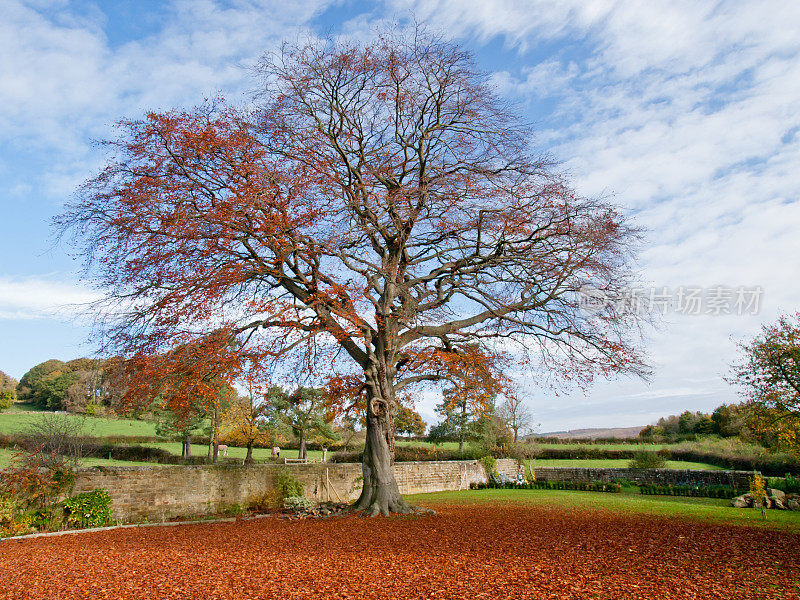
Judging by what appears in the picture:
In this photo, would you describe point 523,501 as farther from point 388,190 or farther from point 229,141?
point 229,141

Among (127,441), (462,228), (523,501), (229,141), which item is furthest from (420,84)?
(127,441)

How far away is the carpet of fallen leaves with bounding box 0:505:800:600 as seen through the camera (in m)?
5.15

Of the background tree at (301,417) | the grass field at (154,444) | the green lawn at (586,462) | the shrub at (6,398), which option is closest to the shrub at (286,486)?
the background tree at (301,417)

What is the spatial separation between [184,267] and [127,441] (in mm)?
19456

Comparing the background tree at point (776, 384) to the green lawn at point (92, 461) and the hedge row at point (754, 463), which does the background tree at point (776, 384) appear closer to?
the hedge row at point (754, 463)

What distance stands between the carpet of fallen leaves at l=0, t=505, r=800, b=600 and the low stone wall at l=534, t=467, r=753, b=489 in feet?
33.9

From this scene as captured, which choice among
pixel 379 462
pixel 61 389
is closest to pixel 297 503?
pixel 379 462

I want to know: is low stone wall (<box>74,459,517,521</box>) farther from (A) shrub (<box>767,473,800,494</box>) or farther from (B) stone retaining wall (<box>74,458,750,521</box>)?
(A) shrub (<box>767,473,800,494</box>)

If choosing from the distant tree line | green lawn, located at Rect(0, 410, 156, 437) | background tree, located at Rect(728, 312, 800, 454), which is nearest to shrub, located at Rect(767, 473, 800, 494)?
background tree, located at Rect(728, 312, 800, 454)

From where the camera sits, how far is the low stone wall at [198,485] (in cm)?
1098

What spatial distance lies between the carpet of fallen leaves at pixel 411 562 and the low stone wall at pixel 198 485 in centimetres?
153

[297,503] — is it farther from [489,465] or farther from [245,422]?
[489,465]

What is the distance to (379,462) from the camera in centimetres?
1179

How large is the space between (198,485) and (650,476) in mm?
17529
